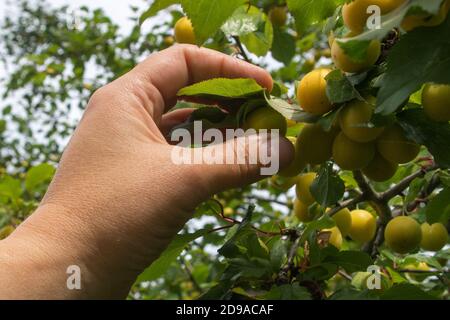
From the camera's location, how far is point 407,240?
4.78 feet

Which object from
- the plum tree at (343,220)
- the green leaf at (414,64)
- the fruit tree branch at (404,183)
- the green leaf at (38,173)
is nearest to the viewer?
the green leaf at (414,64)

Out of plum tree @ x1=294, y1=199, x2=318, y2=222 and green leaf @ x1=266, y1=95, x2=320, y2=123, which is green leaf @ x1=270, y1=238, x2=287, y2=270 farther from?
green leaf @ x1=266, y1=95, x2=320, y2=123

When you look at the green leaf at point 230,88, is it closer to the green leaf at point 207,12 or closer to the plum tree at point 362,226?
the green leaf at point 207,12

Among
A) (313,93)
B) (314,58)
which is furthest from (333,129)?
(314,58)

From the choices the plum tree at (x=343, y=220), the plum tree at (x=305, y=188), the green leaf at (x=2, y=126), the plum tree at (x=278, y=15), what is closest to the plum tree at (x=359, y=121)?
the plum tree at (x=305, y=188)

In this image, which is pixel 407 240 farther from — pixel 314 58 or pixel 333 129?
pixel 314 58

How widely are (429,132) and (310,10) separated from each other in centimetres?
35

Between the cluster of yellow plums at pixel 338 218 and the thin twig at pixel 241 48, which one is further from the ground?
the thin twig at pixel 241 48

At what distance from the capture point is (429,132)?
0.98 meters

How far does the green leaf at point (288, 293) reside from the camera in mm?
1138

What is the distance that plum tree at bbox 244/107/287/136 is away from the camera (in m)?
1.08

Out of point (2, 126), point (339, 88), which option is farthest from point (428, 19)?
point (2, 126)

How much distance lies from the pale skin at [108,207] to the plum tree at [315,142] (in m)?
0.04

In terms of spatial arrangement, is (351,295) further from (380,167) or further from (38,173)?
(38,173)
